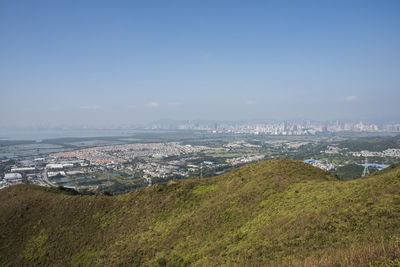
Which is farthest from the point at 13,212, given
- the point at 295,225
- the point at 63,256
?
the point at 295,225

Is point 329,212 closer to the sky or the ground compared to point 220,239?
closer to the sky

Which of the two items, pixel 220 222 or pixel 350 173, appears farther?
pixel 350 173

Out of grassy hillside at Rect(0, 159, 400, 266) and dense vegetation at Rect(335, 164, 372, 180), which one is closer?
grassy hillside at Rect(0, 159, 400, 266)

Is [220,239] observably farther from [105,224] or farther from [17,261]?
[17,261]

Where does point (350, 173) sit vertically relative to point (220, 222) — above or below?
below

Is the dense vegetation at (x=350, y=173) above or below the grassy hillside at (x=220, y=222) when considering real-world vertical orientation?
below

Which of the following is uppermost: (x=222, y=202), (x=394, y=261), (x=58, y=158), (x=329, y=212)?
(x=394, y=261)

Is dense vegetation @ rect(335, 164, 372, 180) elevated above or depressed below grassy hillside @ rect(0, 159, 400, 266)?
below

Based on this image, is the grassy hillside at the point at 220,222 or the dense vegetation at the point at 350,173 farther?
the dense vegetation at the point at 350,173
